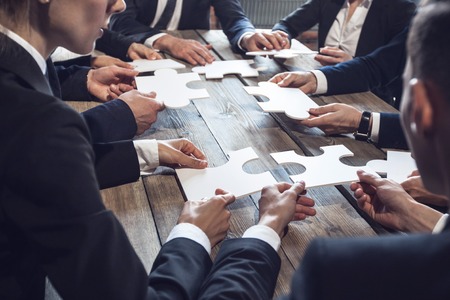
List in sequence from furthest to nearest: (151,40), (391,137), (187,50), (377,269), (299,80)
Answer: (151,40)
(187,50)
(299,80)
(391,137)
(377,269)

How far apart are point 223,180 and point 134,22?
1540 mm

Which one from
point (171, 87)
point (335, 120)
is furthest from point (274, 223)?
point (171, 87)

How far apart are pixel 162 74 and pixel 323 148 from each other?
732 mm

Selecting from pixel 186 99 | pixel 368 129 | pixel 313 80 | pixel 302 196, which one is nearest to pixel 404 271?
pixel 302 196

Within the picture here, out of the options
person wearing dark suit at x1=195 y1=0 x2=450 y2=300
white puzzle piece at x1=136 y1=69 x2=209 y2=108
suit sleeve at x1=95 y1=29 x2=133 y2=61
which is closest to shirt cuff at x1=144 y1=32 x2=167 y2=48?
suit sleeve at x1=95 y1=29 x2=133 y2=61

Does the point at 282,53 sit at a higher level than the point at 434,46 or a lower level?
lower

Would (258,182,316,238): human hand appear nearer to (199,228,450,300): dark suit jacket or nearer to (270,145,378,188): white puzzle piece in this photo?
(270,145,378,188): white puzzle piece

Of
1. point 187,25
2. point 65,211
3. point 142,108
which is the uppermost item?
point 65,211

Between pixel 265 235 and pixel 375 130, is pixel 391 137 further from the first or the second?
pixel 265 235

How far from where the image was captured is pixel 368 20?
2426mm

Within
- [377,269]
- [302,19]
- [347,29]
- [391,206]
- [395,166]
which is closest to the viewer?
[377,269]

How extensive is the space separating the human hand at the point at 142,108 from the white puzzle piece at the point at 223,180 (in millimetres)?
294

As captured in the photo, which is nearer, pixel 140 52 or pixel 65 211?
pixel 65 211

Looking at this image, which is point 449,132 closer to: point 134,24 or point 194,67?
point 194,67
